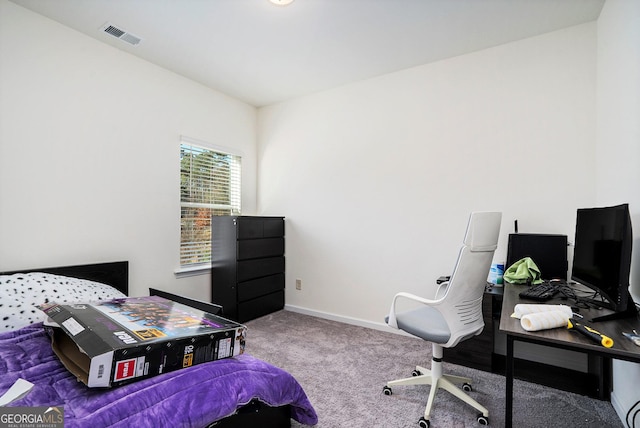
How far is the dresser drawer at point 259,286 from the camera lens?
333 centimetres

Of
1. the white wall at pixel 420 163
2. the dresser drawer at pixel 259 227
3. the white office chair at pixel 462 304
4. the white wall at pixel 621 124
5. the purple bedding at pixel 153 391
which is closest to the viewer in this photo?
the purple bedding at pixel 153 391

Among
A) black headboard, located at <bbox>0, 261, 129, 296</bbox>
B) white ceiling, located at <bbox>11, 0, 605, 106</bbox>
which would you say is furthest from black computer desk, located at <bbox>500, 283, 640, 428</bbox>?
black headboard, located at <bbox>0, 261, 129, 296</bbox>

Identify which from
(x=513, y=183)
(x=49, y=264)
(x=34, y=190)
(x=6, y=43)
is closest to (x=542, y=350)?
(x=513, y=183)

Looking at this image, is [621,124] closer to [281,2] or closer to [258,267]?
[281,2]

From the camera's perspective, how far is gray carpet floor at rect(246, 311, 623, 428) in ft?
5.81

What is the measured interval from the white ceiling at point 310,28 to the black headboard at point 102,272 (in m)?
1.88

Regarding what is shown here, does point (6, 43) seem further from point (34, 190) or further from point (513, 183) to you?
point (513, 183)

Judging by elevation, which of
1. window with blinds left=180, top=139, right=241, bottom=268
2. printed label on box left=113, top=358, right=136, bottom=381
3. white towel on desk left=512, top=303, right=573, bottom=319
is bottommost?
printed label on box left=113, top=358, right=136, bottom=381

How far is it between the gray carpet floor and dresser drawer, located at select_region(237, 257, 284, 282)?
59cm

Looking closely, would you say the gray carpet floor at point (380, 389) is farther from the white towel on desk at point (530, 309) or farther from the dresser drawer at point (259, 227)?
the dresser drawer at point (259, 227)

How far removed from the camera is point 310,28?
2.47 m

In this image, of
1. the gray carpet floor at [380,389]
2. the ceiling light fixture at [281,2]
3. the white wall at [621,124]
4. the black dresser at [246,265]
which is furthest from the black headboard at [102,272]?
the white wall at [621,124]

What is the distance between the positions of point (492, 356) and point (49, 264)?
3.38 metres

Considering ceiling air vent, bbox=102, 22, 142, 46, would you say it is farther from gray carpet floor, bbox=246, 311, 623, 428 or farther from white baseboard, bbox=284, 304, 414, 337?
white baseboard, bbox=284, 304, 414, 337
